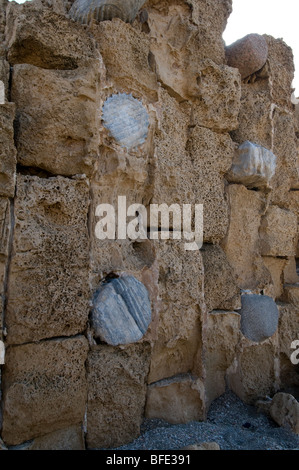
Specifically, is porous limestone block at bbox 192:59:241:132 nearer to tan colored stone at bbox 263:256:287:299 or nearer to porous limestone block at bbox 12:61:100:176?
porous limestone block at bbox 12:61:100:176

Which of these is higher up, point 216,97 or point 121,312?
point 216,97

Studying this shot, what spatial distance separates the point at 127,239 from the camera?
214 centimetres

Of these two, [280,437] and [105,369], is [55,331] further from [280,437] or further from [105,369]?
[280,437]

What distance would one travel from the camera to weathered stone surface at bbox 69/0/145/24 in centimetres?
203

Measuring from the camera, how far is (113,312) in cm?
191

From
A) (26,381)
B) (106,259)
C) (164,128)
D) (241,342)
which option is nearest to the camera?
(26,381)

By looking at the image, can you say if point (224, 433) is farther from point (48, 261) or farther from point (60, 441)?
point (48, 261)

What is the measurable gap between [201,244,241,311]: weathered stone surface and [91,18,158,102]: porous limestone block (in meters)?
1.03

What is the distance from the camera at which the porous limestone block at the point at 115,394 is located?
1854 mm

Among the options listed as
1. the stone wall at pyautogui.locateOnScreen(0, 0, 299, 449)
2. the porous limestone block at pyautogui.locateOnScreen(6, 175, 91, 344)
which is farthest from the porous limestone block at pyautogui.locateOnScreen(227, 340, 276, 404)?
the porous limestone block at pyautogui.locateOnScreen(6, 175, 91, 344)

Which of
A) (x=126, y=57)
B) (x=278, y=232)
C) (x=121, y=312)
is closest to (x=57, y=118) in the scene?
(x=126, y=57)

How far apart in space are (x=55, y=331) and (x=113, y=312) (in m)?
0.30

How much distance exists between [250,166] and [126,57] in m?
1.17

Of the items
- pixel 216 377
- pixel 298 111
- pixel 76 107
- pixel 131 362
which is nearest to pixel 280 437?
pixel 216 377
